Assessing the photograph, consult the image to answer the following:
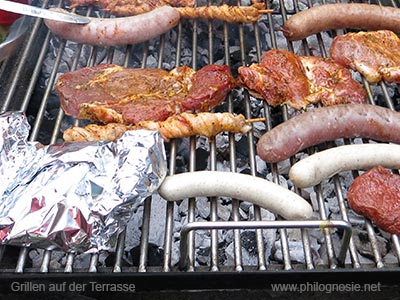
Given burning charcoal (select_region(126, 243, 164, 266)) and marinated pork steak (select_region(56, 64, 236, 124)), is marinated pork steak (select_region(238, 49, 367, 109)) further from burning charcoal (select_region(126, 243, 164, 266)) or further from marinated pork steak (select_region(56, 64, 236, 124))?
burning charcoal (select_region(126, 243, 164, 266))

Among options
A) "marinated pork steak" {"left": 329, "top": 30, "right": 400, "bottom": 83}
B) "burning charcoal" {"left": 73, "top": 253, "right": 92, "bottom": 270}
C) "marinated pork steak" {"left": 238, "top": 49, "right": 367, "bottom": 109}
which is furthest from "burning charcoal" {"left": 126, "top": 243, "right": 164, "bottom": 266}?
"marinated pork steak" {"left": 329, "top": 30, "right": 400, "bottom": 83}

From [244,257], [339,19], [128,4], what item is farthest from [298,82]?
[128,4]

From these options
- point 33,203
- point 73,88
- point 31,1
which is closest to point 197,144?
point 73,88

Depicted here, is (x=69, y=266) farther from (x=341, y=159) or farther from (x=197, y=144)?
(x=341, y=159)

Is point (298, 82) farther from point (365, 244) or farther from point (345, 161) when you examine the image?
point (365, 244)

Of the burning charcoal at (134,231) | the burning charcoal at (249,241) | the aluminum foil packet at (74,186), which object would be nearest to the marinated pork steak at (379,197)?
the burning charcoal at (249,241)

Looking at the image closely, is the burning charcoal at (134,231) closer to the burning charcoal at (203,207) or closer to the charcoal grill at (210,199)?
the charcoal grill at (210,199)
